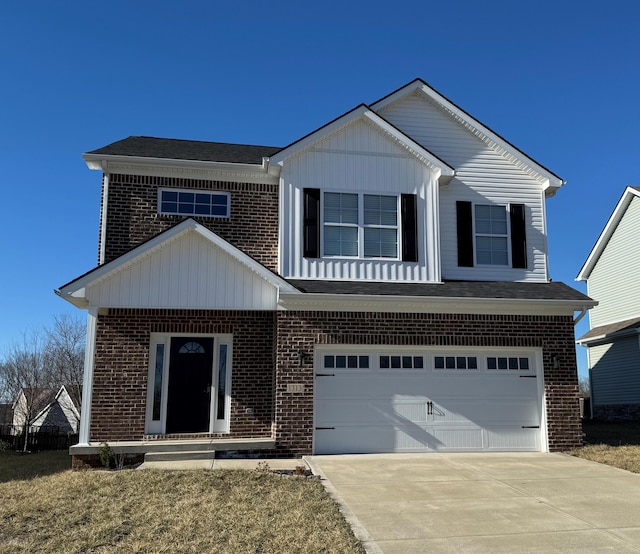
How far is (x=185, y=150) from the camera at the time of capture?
47.1 ft

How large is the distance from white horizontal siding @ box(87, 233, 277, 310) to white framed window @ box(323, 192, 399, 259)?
2127 mm

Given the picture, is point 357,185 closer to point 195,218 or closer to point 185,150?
point 195,218

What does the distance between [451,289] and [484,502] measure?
5608mm

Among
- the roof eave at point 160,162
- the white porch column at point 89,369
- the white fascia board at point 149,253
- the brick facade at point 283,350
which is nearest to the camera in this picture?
the white fascia board at point 149,253

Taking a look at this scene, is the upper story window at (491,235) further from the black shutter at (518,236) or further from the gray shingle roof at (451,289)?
the gray shingle roof at (451,289)

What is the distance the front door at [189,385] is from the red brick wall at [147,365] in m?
0.36

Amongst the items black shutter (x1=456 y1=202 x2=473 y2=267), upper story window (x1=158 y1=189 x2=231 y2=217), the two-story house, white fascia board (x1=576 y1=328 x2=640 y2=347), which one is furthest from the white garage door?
white fascia board (x1=576 y1=328 x2=640 y2=347)

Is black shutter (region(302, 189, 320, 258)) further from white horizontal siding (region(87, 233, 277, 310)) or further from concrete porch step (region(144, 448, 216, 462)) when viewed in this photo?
concrete porch step (region(144, 448, 216, 462))

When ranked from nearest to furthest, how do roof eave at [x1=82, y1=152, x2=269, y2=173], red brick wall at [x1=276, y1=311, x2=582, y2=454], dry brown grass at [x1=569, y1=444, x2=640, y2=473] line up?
dry brown grass at [x1=569, y1=444, x2=640, y2=473]
red brick wall at [x1=276, y1=311, x2=582, y2=454]
roof eave at [x1=82, y1=152, x2=269, y2=173]

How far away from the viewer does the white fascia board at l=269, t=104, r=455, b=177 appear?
536 inches

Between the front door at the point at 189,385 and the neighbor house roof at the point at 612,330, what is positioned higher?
the neighbor house roof at the point at 612,330

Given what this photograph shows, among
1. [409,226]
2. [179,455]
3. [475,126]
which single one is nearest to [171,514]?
[179,455]

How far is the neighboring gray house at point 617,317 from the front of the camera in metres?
22.6

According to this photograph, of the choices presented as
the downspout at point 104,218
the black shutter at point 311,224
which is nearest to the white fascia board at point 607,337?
the black shutter at point 311,224
